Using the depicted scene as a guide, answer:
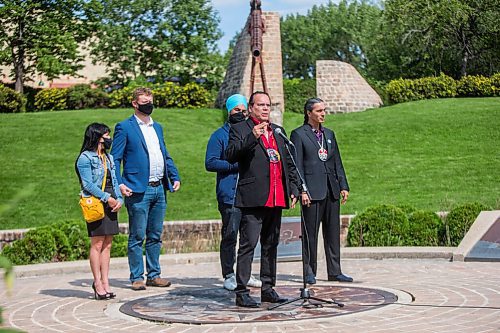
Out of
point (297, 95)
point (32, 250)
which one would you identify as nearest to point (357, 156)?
point (32, 250)

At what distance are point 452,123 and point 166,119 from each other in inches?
364

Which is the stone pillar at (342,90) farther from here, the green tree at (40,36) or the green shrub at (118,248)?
the green shrub at (118,248)

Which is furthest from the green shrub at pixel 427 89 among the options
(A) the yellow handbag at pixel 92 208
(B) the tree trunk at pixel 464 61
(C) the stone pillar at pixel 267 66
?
(A) the yellow handbag at pixel 92 208

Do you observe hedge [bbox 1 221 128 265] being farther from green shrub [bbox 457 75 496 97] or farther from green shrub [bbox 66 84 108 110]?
green shrub [bbox 457 75 496 97]

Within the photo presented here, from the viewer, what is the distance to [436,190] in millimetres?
18844

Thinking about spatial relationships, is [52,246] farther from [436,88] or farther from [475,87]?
[475,87]

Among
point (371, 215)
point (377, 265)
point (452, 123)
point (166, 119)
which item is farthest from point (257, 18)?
point (377, 265)

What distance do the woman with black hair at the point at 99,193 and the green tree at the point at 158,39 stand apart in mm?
43758

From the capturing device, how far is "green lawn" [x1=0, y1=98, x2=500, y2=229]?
59.7 ft

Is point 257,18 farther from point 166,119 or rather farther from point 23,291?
point 23,291

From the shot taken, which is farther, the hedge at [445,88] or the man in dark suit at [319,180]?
the hedge at [445,88]

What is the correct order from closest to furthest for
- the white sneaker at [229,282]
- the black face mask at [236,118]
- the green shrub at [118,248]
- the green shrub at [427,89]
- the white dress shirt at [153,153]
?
the black face mask at [236,118], the white sneaker at [229,282], the white dress shirt at [153,153], the green shrub at [118,248], the green shrub at [427,89]

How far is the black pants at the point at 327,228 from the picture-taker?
8.84 metres

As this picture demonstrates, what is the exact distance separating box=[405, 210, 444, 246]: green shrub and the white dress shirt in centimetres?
503
